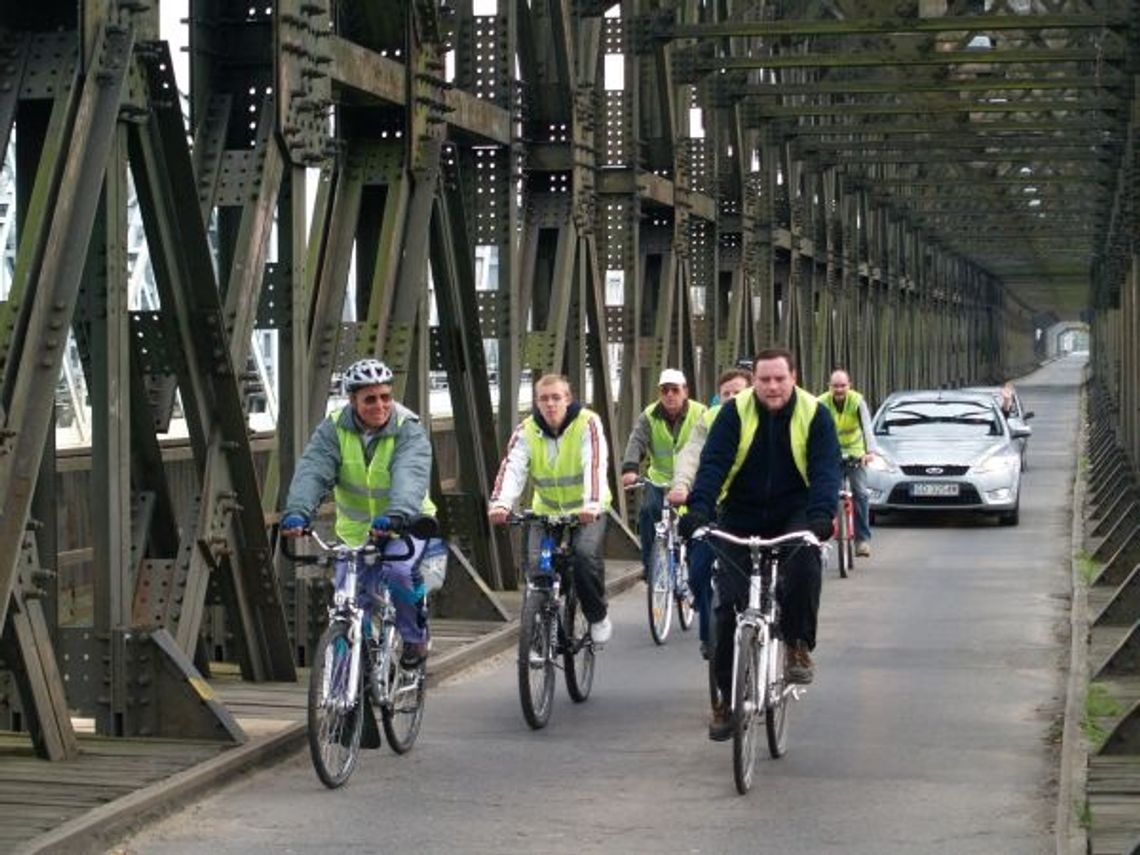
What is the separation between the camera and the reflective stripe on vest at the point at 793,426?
10.2m

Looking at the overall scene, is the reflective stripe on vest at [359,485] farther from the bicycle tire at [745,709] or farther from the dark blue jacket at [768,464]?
the bicycle tire at [745,709]

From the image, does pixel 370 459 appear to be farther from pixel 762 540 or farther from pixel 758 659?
pixel 758 659

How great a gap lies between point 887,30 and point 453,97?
9708 mm

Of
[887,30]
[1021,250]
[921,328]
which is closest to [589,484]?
[887,30]

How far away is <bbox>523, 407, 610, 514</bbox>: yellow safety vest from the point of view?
12.1m

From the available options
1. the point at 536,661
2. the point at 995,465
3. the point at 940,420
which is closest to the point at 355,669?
the point at 536,661

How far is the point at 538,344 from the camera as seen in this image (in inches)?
764

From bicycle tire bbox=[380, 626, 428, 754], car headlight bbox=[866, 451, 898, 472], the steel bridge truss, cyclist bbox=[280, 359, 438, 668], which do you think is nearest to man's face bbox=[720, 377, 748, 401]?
the steel bridge truss

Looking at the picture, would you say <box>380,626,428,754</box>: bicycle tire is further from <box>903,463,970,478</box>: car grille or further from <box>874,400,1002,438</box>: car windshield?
<box>874,400,1002,438</box>: car windshield

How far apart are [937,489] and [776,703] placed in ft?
55.2

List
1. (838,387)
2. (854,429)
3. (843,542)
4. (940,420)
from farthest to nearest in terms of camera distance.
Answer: (940,420)
(838,387)
(854,429)
(843,542)

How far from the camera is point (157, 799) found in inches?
351

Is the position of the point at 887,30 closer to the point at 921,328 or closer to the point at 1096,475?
the point at 1096,475

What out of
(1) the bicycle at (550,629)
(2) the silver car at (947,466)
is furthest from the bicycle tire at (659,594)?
(2) the silver car at (947,466)
